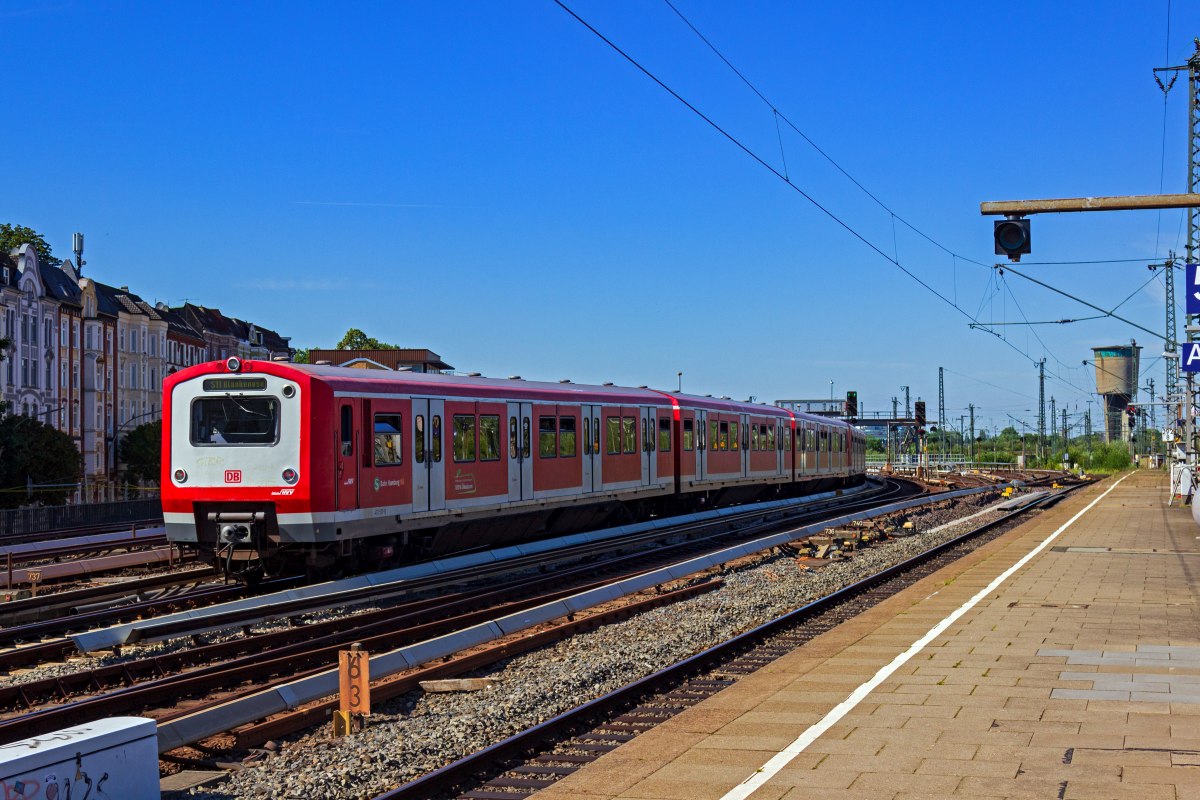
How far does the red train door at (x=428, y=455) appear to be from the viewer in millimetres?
19094

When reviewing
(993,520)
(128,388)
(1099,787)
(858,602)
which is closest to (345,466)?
(858,602)

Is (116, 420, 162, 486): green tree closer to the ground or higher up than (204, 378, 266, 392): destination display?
closer to the ground

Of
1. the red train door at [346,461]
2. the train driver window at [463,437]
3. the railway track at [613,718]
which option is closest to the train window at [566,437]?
the train driver window at [463,437]

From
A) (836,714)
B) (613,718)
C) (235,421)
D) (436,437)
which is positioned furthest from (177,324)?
(836,714)

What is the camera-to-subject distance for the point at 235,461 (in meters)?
17.3

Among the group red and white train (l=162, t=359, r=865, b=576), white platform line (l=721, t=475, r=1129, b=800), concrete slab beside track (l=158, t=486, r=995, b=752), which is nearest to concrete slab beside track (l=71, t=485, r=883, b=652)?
red and white train (l=162, t=359, r=865, b=576)

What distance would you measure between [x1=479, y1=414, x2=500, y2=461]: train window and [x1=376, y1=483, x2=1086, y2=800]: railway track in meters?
6.63

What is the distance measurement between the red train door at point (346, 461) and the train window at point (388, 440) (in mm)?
552

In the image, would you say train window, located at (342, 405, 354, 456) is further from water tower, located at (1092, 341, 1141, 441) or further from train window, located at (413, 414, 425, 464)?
water tower, located at (1092, 341, 1141, 441)

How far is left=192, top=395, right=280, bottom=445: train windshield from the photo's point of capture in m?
17.1

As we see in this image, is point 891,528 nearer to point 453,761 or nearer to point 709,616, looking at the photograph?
point 709,616

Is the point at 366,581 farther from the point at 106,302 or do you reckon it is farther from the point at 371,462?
the point at 106,302

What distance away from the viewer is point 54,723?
9102mm

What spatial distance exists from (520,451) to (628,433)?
18.2ft
